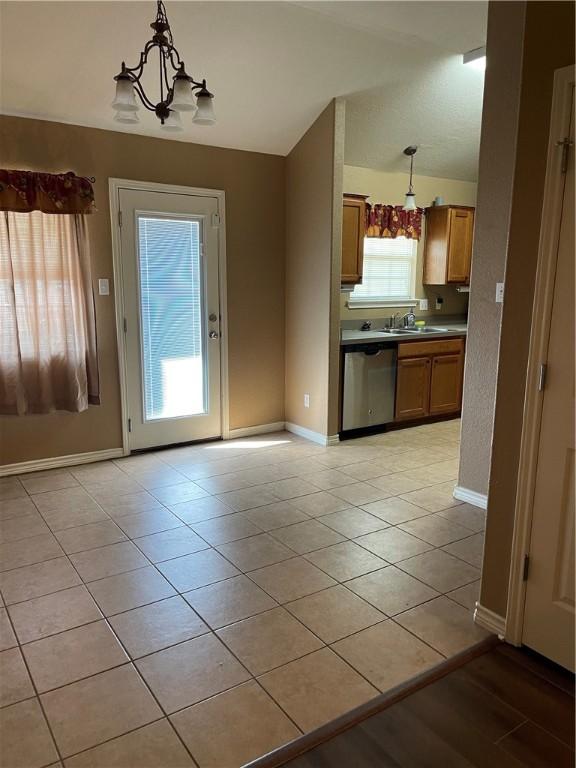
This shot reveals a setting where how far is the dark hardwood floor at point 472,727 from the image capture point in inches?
64.7

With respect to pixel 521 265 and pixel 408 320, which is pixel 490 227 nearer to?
pixel 521 265

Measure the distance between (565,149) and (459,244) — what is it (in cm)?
415

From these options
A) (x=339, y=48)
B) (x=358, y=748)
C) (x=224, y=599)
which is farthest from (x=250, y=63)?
(x=358, y=748)

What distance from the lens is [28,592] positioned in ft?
8.27

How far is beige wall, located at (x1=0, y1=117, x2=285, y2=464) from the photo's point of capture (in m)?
3.81

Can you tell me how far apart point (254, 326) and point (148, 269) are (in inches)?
41.4

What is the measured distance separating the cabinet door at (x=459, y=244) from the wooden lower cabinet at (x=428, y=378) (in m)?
0.83

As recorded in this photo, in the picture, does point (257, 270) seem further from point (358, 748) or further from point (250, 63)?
point (358, 748)

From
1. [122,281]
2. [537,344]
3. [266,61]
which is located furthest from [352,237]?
[537,344]

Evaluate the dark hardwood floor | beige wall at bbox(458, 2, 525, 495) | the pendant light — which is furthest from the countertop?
the dark hardwood floor

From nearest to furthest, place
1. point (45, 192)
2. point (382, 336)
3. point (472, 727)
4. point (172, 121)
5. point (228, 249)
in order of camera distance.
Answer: point (472, 727) → point (172, 121) → point (45, 192) → point (228, 249) → point (382, 336)

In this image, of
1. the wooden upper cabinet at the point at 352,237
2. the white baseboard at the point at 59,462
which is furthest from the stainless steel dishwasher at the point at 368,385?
the white baseboard at the point at 59,462

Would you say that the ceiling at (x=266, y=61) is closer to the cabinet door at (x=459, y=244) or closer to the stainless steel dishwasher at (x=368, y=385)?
the cabinet door at (x=459, y=244)

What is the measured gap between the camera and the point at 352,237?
4.89 m
